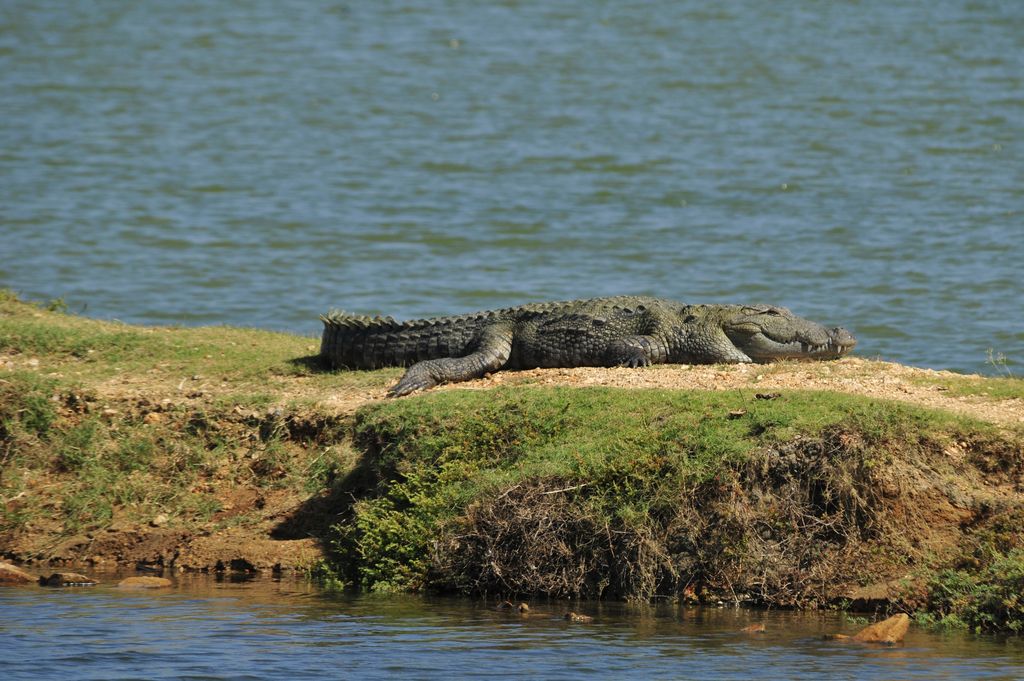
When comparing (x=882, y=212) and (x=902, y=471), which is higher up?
(x=882, y=212)

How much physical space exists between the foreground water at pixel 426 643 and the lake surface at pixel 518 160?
781 centimetres

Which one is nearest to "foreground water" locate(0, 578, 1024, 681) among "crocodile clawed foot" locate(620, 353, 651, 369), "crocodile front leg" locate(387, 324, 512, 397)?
"crocodile front leg" locate(387, 324, 512, 397)

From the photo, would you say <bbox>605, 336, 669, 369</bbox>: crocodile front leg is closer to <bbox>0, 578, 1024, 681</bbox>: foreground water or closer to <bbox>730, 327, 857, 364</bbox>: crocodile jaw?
<bbox>730, 327, 857, 364</bbox>: crocodile jaw

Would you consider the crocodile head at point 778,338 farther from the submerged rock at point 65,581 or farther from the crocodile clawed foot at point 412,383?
the submerged rock at point 65,581

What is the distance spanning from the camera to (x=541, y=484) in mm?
8703

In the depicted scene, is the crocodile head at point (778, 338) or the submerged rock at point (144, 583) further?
the crocodile head at point (778, 338)

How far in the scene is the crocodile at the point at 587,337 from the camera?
11.4m

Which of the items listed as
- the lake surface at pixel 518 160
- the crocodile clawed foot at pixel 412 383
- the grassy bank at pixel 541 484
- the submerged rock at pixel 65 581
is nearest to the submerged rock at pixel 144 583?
the submerged rock at pixel 65 581

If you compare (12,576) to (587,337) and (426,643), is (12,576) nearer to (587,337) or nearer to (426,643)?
(426,643)

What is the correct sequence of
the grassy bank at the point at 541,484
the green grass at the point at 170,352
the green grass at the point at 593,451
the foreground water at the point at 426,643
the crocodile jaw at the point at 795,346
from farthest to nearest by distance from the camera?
the crocodile jaw at the point at 795,346
the green grass at the point at 170,352
the green grass at the point at 593,451
the grassy bank at the point at 541,484
the foreground water at the point at 426,643

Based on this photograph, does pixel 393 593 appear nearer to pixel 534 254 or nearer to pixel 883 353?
pixel 883 353

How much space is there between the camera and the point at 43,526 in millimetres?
9938

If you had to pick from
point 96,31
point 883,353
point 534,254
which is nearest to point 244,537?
point 883,353

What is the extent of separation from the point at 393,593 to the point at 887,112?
81.4ft
